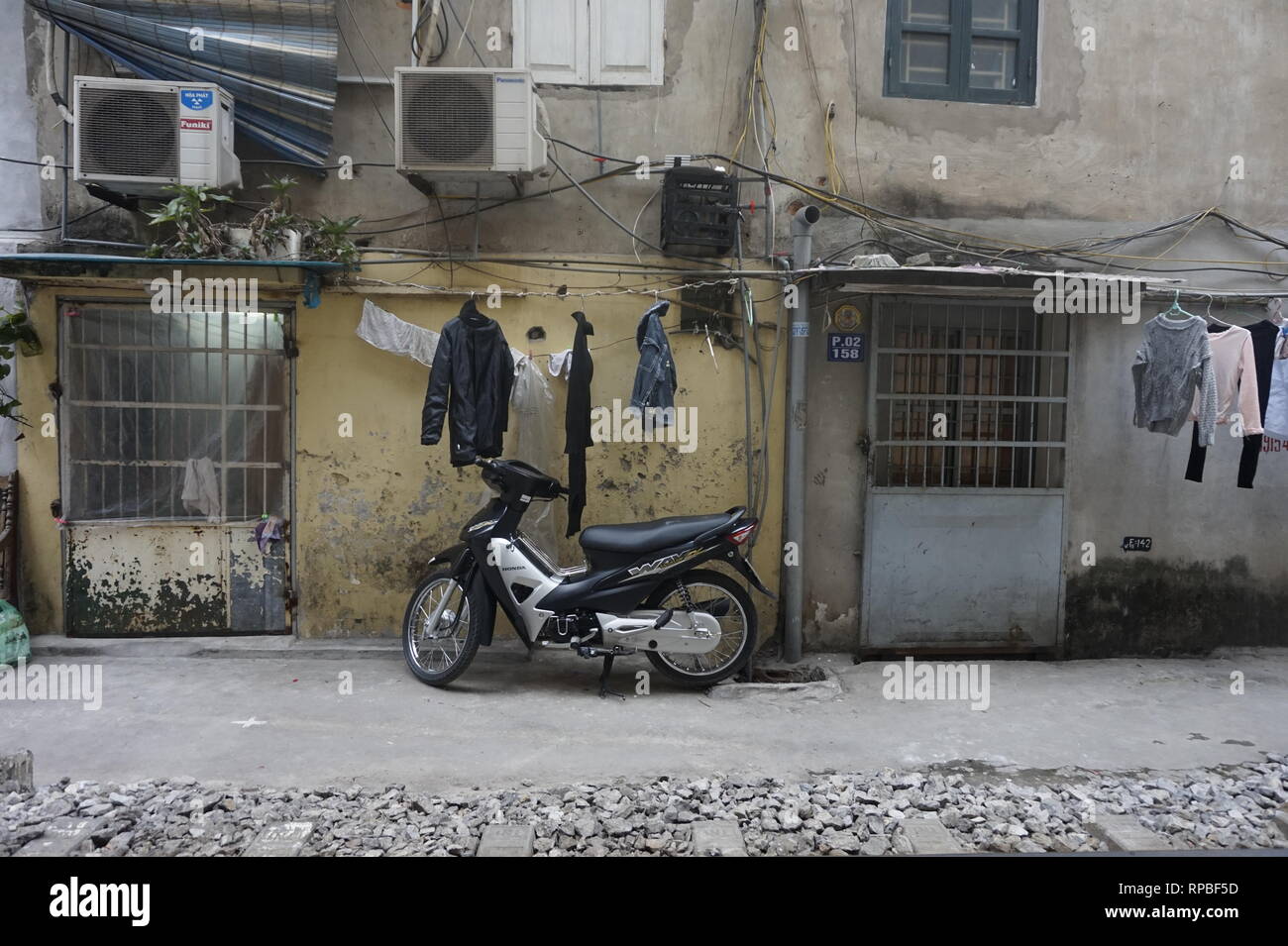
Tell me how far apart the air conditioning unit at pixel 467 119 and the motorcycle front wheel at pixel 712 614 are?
2938mm

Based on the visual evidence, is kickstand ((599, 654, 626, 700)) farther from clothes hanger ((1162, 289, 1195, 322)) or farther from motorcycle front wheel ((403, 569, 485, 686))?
clothes hanger ((1162, 289, 1195, 322))

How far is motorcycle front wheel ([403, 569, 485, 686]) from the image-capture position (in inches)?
227

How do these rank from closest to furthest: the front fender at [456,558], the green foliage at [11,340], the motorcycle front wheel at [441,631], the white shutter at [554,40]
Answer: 1. the motorcycle front wheel at [441,631]
2. the front fender at [456,558]
3. the green foliage at [11,340]
4. the white shutter at [554,40]

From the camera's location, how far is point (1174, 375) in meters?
6.20

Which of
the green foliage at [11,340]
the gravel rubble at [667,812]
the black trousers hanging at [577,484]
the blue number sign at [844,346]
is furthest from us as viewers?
the blue number sign at [844,346]

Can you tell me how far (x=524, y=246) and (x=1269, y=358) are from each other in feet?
17.6

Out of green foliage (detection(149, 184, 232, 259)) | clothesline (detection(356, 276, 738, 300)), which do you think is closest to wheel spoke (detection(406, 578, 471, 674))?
clothesline (detection(356, 276, 738, 300))

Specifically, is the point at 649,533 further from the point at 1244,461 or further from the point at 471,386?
→ the point at 1244,461

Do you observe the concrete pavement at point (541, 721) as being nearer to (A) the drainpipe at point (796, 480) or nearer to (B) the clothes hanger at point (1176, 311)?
(A) the drainpipe at point (796, 480)

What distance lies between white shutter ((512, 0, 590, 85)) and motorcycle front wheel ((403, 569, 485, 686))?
3.68m

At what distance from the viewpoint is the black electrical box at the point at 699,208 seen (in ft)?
20.8

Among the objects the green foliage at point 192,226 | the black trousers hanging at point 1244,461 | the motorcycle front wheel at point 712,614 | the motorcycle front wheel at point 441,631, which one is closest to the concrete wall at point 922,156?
the black trousers hanging at point 1244,461

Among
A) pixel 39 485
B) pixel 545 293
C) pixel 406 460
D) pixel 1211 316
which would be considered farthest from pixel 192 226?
pixel 1211 316
